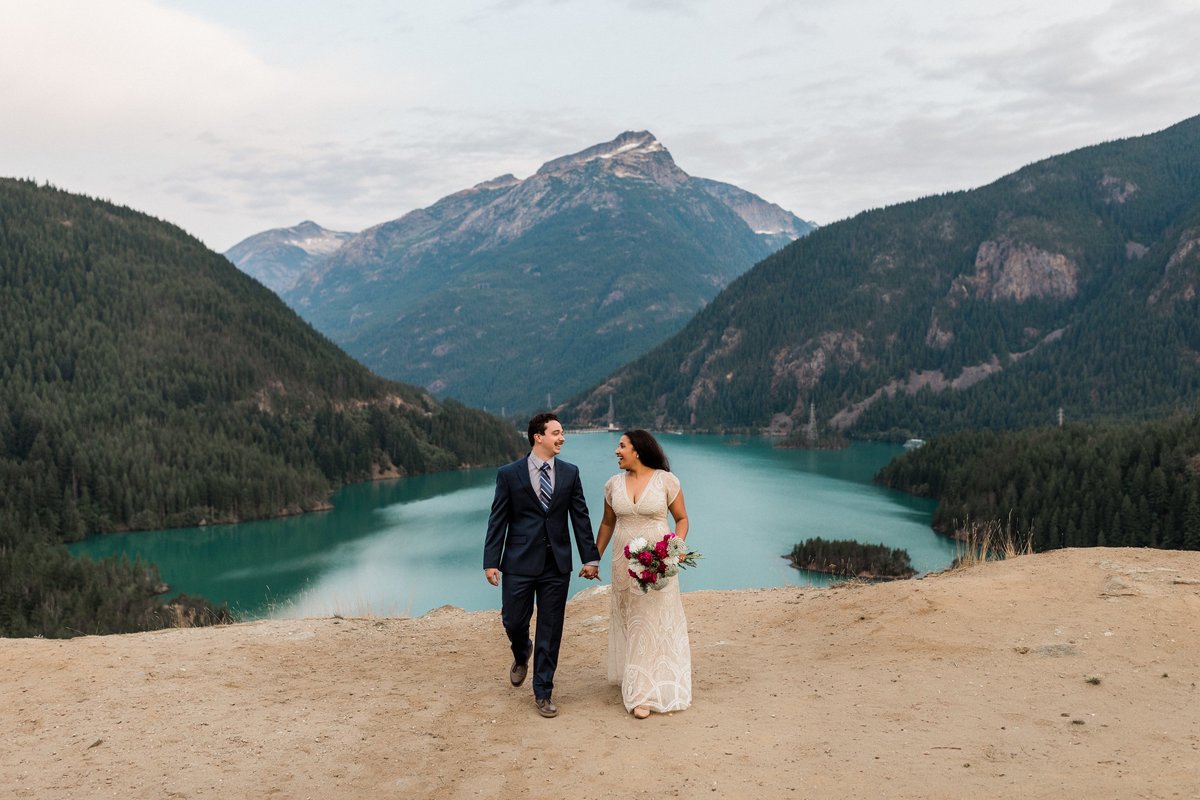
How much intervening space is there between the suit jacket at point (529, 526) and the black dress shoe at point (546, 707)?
1597 millimetres

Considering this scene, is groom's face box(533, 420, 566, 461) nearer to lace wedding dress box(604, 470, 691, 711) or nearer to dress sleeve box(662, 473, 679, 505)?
lace wedding dress box(604, 470, 691, 711)

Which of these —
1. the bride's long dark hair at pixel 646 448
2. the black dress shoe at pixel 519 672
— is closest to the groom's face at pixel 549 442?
the bride's long dark hair at pixel 646 448

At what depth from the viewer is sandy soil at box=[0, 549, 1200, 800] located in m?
9.40

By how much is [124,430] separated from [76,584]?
248ft

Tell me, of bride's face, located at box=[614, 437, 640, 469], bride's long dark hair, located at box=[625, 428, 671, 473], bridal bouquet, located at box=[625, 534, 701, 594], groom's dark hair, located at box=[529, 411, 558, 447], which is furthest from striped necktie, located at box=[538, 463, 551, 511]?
bridal bouquet, located at box=[625, 534, 701, 594]

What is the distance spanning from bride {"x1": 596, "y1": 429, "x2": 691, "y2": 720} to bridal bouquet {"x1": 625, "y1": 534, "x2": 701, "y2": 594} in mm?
194

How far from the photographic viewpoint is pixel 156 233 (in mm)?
196500

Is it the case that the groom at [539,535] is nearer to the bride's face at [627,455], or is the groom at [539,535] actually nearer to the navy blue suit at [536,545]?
the navy blue suit at [536,545]

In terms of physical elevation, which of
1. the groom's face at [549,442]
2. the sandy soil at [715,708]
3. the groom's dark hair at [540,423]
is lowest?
the sandy soil at [715,708]

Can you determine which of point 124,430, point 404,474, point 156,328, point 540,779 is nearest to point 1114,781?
point 540,779

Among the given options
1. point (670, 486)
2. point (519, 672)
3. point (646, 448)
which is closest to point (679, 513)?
point (670, 486)

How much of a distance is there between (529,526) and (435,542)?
8018 centimetres

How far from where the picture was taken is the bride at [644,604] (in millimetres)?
11544

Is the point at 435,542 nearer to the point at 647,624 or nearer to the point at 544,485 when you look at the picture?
the point at 544,485
